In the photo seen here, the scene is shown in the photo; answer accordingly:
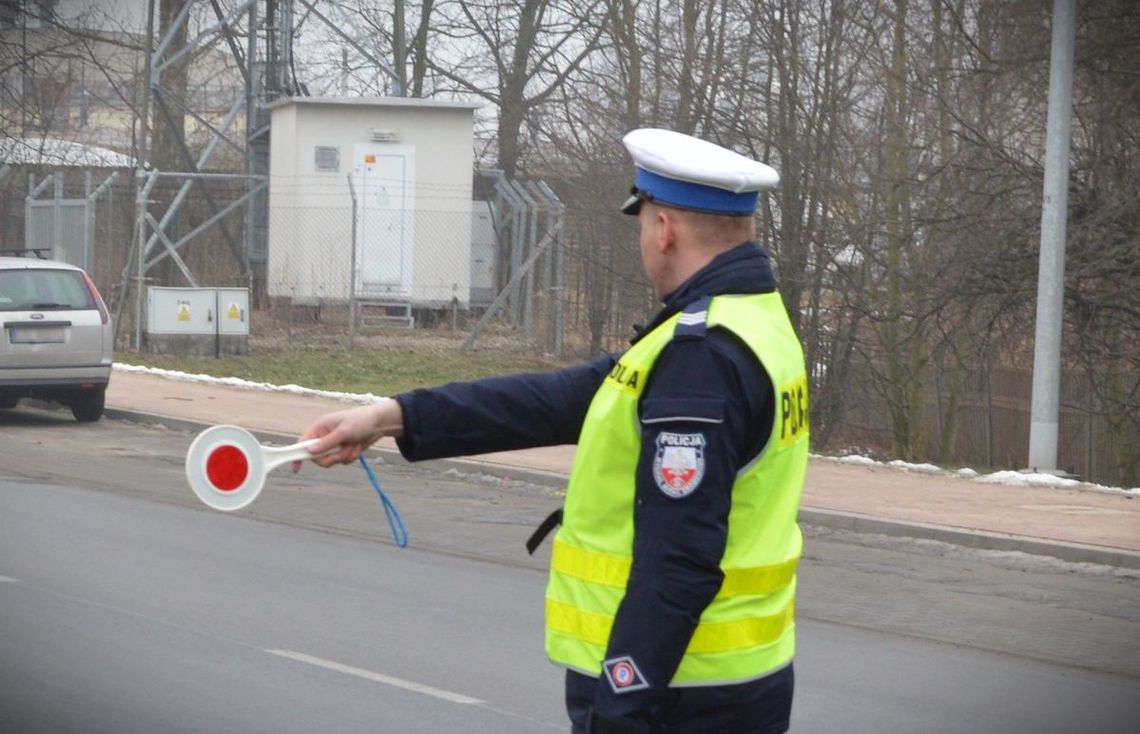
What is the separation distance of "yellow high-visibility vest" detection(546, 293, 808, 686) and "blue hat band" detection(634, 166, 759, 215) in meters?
0.17

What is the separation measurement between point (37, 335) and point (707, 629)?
14256 millimetres

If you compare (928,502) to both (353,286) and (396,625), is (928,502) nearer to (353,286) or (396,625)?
(396,625)

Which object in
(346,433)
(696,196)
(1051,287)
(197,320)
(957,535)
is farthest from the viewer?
(197,320)

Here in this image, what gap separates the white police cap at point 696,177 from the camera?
2.78 metres

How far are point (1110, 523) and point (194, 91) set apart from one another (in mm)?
29605

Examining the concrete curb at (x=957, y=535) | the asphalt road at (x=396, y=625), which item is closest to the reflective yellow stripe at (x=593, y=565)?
the asphalt road at (x=396, y=625)

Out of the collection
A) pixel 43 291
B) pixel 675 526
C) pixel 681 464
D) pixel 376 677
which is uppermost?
pixel 43 291

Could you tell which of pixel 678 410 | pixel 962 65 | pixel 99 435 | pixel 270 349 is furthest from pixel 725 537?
pixel 270 349

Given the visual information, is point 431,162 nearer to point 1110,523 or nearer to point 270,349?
point 270,349

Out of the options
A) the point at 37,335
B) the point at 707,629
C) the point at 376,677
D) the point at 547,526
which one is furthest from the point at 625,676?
the point at 37,335

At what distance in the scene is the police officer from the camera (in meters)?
2.59

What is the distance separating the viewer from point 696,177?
2781 mm

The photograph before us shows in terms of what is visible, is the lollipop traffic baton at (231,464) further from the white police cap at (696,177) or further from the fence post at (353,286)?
the fence post at (353,286)

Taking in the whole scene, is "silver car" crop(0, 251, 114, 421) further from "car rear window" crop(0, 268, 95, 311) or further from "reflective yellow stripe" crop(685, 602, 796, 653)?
"reflective yellow stripe" crop(685, 602, 796, 653)
